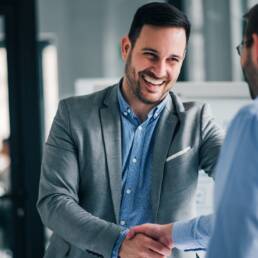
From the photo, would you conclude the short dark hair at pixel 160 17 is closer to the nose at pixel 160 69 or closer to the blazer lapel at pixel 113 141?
the nose at pixel 160 69

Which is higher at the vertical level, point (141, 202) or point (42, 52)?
point (42, 52)

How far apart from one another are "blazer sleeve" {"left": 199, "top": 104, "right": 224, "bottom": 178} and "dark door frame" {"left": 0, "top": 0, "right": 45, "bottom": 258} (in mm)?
1710

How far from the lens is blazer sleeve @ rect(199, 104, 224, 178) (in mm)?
1805

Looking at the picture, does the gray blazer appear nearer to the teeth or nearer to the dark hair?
the teeth

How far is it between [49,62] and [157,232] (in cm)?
196

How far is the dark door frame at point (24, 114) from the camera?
11.1ft

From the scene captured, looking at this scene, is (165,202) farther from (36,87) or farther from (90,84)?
(36,87)

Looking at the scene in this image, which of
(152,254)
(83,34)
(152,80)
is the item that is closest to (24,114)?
(83,34)

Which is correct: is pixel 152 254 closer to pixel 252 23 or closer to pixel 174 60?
pixel 174 60

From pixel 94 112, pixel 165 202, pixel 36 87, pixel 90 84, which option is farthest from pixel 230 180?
pixel 36 87

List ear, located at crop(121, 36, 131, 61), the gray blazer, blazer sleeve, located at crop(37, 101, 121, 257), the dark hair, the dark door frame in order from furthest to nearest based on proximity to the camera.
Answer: the dark door frame
ear, located at crop(121, 36, 131, 61)
the gray blazer
blazer sleeve, located at crop(37, 101, 121, 257)
the dark hair

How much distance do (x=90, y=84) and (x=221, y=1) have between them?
3.26 ft

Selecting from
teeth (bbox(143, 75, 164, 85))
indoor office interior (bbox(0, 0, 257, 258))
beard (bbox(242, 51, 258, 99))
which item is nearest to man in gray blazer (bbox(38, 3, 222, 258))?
teeth (bbox(143, 75, 164, 85))

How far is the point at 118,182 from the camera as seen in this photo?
1.76 meters
